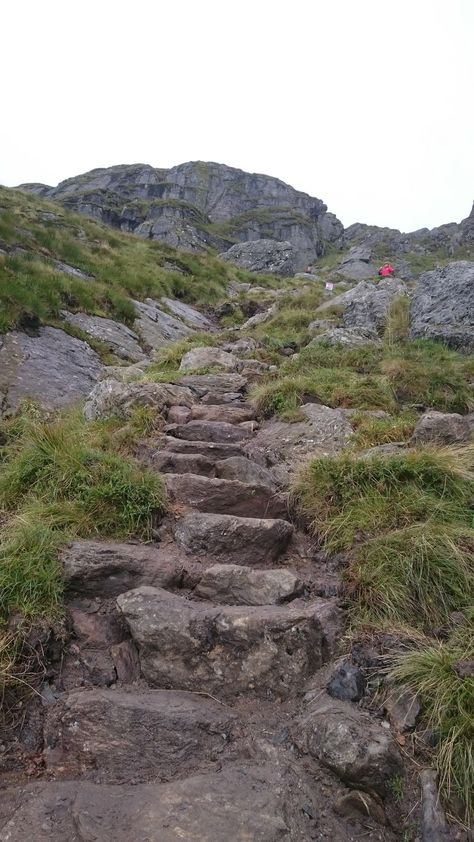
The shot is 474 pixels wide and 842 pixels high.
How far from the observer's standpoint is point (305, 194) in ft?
479

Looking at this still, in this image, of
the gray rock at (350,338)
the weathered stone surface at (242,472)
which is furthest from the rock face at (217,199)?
the weathered stone surface at (242,472)

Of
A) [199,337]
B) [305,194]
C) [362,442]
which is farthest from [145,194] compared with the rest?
[362,442]

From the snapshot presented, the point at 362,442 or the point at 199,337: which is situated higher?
the point at 199,337

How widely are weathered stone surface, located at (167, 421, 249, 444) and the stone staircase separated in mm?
1955

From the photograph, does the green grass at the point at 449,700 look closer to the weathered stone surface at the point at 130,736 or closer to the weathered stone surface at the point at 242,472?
the weathered stone surface at the point at 130,736

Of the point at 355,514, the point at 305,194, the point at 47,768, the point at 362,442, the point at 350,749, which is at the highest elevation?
the point at 305,194

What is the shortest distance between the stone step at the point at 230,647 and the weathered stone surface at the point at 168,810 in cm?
57

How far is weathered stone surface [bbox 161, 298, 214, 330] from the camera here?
16.2 m

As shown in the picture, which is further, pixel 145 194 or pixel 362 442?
A: pixel 145 194

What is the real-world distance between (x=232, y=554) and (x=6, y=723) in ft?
6.86

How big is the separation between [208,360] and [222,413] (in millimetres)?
2979

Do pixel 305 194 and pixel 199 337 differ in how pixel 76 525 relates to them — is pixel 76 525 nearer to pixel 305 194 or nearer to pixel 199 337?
pixel 199 337

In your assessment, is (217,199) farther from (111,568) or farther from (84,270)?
(111,568)

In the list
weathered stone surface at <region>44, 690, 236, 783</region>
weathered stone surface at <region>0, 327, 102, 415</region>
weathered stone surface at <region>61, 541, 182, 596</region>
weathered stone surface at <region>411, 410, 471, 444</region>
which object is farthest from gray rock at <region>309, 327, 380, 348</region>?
weathered stone surface at <region>44, 690, 236, 783</region>
